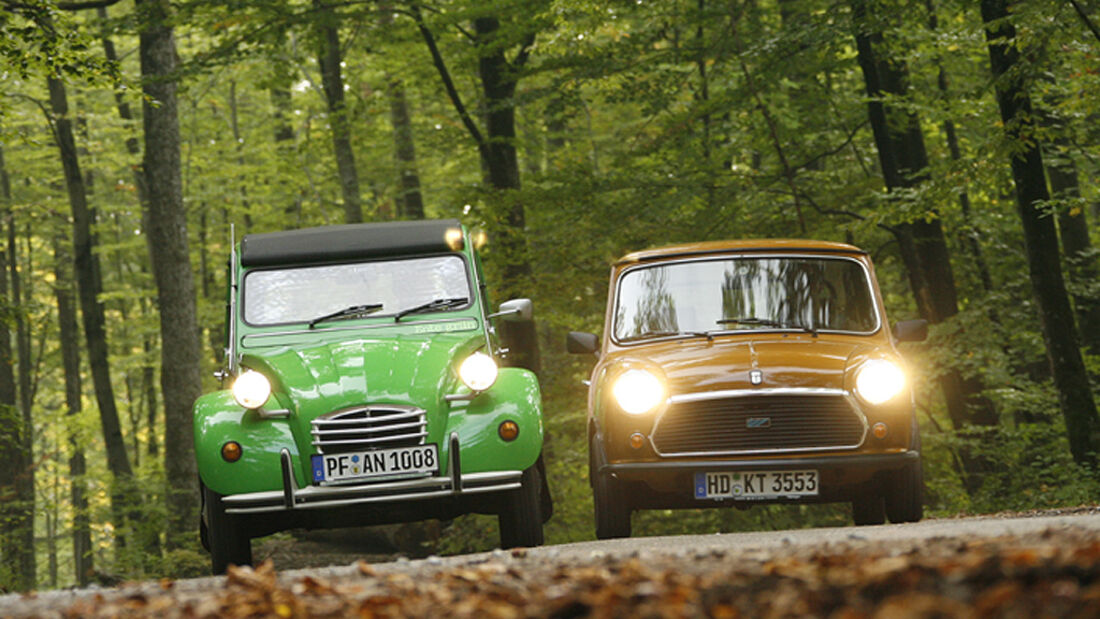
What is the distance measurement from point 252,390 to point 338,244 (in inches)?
76.2

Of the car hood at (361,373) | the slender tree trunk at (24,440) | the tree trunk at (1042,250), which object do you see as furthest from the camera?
the slender tree trunk at (24,440)

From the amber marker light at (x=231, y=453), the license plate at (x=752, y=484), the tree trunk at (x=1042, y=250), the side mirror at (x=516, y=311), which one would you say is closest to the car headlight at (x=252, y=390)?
the amber marker light at (x=231, y=453)

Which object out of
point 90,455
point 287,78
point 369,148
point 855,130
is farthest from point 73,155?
point 90,455

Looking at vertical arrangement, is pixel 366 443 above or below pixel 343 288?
below

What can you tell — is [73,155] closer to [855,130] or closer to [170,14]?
[170,14]

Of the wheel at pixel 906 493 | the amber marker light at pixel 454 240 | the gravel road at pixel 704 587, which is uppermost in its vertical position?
the amber marker light at pixel 454 240

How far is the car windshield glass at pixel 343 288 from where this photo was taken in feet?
30.6

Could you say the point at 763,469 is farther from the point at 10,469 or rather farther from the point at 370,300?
the point at 10,469

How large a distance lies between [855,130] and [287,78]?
8.26 meters

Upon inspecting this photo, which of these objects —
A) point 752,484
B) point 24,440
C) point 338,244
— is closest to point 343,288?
point 338,244

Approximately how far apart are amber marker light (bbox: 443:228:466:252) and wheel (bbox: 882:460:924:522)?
3.63 metres

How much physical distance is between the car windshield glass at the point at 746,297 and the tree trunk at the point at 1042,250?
3.79m

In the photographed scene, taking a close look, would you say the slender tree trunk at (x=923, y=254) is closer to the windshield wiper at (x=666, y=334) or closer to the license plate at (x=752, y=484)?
the windshield wiper at (x=666, y=334)

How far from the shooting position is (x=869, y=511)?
9.45 m
